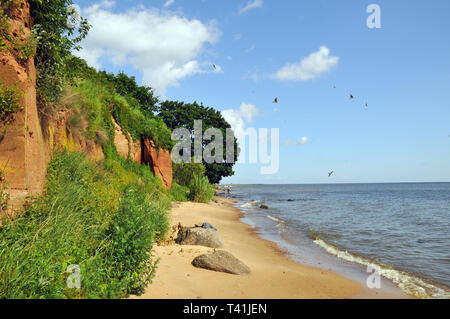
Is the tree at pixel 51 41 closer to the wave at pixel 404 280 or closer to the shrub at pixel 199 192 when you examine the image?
the wave at pixel 404 280

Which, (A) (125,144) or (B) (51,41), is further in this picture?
(A) (125,144)

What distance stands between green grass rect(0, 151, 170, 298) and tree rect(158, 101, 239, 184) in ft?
101

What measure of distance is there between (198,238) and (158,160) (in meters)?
12.0

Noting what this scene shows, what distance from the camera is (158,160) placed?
1998cm

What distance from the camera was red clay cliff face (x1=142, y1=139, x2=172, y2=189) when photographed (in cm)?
1919

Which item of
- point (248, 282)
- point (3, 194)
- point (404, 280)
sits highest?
point (3, 194)

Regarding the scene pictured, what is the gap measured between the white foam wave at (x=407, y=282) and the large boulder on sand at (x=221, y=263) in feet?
12.9

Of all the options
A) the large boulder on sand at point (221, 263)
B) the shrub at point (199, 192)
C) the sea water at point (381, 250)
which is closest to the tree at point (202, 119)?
the shrub at point (199, 192)

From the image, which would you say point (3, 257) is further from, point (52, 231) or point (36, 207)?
point (36, 207)

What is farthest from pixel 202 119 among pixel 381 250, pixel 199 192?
pixel 381 250

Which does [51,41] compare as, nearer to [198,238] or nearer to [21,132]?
[21,132]

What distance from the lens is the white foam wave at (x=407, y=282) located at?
6.65 meters
